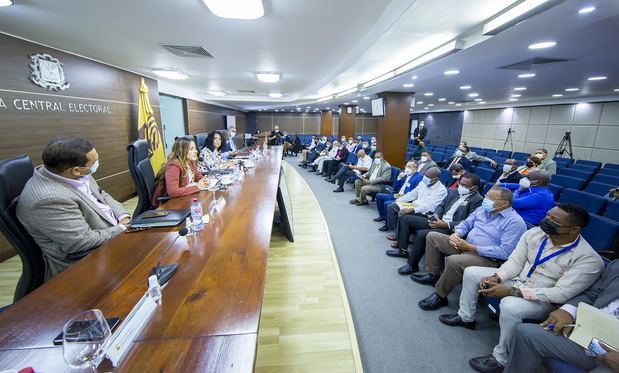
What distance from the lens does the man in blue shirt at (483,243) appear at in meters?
2.30

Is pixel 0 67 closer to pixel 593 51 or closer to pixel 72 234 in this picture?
pixel 72 234

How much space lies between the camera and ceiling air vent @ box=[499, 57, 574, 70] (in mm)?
4113

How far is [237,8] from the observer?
2.25 metres

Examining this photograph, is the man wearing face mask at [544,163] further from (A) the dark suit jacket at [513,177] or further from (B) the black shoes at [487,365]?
(B) the black shoes at [487,365]

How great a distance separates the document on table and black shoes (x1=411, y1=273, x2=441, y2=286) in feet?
4.55

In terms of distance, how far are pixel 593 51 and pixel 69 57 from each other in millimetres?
7566

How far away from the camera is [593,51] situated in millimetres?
3674

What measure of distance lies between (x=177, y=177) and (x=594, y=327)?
3.17 m

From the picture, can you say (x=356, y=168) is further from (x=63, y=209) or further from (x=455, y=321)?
(x=63, y=209)

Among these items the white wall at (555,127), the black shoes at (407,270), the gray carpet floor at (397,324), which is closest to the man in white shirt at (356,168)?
the gray carpet floor at (397,324)

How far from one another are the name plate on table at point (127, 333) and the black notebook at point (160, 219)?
88cm

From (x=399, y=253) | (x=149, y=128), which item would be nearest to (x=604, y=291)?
(x=399, y=253)

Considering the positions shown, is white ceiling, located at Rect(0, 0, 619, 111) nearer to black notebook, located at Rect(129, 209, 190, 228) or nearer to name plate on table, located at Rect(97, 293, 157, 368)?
black notebook, located at Rect(129, 209, 190, 228)

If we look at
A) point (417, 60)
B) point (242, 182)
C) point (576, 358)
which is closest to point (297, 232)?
point (242, 182)
